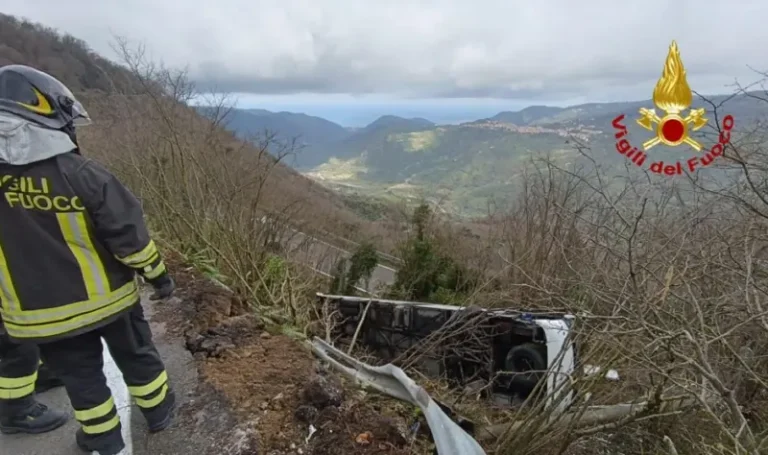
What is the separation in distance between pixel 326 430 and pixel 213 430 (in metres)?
0.62

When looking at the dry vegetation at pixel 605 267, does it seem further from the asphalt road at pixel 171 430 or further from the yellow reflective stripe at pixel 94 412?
the yellow reflective stripe at pixel 94 412

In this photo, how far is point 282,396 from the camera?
10.1ft

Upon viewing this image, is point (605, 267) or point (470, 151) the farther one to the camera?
point (470, 151)

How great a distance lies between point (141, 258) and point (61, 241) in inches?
12.5

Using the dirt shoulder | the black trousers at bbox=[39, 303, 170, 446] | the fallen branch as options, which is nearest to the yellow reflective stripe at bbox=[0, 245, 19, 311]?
the black trousers at bbox=[39, 303, 170, 446]

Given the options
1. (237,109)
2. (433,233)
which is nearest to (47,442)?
(237,109)

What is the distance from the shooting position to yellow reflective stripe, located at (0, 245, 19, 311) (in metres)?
2.18

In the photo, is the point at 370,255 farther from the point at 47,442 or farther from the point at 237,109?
the point at 47,442

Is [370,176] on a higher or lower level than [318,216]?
lower

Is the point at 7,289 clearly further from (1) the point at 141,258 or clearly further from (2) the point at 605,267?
(2) the point at 605,267

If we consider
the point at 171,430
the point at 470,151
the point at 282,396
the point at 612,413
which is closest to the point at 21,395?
the point at 171,430

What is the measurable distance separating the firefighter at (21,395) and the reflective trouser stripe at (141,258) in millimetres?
737

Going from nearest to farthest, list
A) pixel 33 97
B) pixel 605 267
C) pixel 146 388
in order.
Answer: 1. pixel 33 97
2. pixel 146 388
3. pixel 605 267

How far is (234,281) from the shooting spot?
18.0 ft
